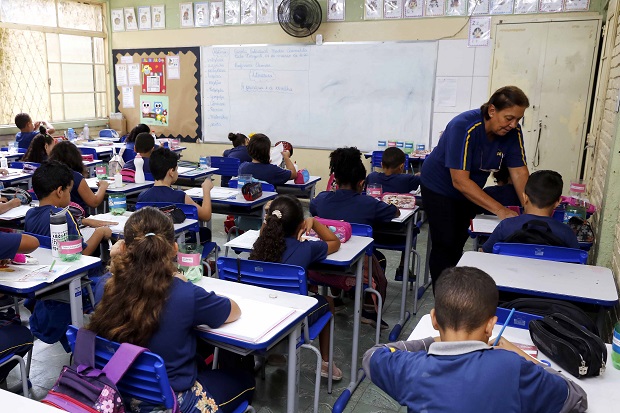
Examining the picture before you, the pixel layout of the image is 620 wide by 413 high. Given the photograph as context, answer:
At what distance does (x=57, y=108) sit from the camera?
8125 mm

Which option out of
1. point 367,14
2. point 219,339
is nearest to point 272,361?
point 219,339

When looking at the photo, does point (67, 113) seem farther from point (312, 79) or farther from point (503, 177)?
point (503, 177)

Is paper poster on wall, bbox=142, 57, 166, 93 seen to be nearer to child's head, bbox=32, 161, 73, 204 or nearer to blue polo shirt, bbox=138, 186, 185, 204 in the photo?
blue polo shirt, bbox=138, 186, 185, 204

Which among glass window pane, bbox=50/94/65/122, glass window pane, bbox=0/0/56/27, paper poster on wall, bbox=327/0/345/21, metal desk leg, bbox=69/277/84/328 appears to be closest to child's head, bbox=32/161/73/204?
metal desk leg, bbox=69/277/84/328

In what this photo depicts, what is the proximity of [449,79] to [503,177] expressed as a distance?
339 cm

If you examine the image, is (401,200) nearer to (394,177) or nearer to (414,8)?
(394,177)

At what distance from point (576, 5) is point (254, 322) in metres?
5.83

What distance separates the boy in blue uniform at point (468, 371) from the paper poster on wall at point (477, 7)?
226 inches

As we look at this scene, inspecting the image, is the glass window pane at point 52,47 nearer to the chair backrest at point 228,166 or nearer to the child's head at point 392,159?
the chair backrest at point 228,166

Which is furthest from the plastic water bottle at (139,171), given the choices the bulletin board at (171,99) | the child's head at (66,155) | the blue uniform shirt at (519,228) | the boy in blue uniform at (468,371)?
the boy in blue uniform at (468,371)

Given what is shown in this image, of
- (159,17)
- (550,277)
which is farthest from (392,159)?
(159,17)

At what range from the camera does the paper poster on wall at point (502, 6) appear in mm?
6211

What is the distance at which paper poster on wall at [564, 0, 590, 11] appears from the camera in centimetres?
593

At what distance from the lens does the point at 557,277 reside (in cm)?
229
